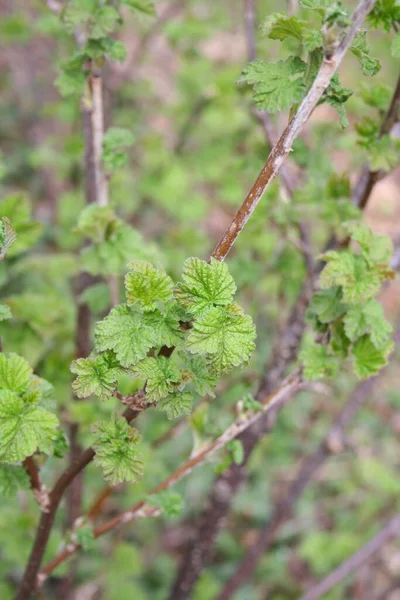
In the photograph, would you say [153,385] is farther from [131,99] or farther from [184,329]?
[131,99]

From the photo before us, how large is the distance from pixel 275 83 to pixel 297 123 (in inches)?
4.7

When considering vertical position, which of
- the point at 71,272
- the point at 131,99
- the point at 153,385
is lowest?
the point at 153,385

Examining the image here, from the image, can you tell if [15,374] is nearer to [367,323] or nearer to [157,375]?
[157,375]

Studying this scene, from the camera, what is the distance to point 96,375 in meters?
0.91

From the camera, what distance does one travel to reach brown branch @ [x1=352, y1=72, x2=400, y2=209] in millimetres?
1222

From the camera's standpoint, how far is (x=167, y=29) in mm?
2727

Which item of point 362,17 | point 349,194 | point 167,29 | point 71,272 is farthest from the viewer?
point 167,29

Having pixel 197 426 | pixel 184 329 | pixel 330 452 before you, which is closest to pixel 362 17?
pixel 184 329

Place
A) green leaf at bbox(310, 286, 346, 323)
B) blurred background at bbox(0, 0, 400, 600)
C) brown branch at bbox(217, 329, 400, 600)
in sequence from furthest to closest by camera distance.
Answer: brown branch at bbox(217, 329, 400, 600) → blurred background at bbox(0, 0, 400, 600) → green leaf at bbox(310, 286, 346, 323)

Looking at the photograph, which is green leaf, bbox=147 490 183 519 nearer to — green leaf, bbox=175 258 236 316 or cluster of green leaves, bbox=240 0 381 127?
green leaf, bbox=175 258 236 316

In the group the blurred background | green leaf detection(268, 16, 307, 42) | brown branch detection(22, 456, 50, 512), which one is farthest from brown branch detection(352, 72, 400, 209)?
brown branch detection(22, 456, 50, 512)

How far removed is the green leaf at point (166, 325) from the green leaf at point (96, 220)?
54 centimetres

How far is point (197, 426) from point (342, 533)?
1.78 meters

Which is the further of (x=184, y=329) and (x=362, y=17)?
(x=184, y=329)
